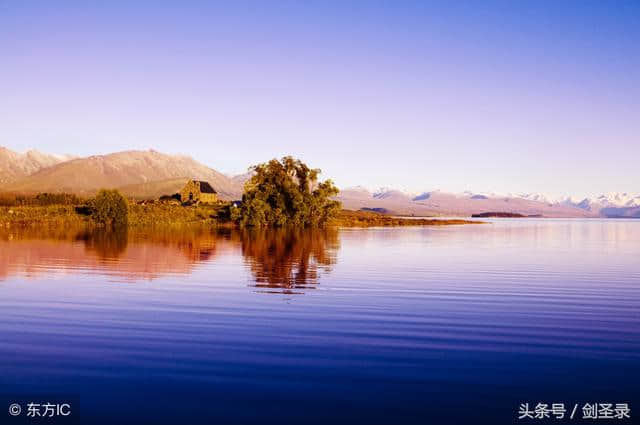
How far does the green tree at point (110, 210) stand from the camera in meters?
92.9

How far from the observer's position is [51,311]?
1691 centimetres

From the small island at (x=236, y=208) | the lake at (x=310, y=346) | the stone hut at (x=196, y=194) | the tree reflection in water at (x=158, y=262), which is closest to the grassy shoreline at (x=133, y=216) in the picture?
the small island at (x=236, y=208)

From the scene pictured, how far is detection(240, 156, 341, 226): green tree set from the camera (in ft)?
341

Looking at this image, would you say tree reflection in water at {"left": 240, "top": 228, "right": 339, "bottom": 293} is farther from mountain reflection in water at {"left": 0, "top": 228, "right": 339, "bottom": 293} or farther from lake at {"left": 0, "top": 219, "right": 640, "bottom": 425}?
lake at {"left": 0, "top": 219, "right": 640, "bottom": 425}

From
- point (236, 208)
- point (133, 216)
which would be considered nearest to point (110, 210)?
point (133, 216)

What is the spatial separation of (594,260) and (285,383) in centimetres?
3370

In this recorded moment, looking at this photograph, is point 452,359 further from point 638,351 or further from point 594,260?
point 594,260

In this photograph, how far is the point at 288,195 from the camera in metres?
106

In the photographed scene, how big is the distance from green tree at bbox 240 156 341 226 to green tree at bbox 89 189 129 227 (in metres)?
21.0

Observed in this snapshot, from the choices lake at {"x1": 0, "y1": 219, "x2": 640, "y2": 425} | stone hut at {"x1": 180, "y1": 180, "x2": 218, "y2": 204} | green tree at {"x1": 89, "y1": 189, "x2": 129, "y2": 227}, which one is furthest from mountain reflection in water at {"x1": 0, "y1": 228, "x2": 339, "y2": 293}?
stone hut at {"x1": 180, "y1": 180, "x2": 218, "y2": 204}

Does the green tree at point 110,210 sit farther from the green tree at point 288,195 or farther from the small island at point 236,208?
the green tree at point 288,195

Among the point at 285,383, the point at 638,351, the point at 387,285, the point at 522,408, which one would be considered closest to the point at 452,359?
the point at 522,408

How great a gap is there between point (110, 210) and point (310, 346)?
87.9 metres

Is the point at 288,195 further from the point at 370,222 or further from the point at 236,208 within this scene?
the point at 370,222
